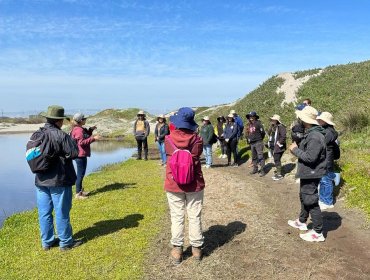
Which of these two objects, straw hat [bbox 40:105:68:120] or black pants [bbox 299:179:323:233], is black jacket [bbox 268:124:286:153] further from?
straw hat [bbox 40:105:68:120]

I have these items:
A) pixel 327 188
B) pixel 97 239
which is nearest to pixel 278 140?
pixel 327 188

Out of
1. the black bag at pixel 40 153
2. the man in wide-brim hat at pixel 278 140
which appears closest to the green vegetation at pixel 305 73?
the man in wide-brim hat at pixel 278 140

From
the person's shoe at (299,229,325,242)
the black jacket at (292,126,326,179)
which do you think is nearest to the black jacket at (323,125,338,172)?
→ the black jacket at (292,126,326,179)

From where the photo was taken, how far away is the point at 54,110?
7887mm

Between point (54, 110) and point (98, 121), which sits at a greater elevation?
point (54, 110)

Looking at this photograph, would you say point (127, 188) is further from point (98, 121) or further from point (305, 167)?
point (98, 121)

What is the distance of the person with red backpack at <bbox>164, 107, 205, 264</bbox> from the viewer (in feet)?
22.4

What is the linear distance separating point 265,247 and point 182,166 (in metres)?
2.84

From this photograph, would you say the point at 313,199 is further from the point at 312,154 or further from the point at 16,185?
the point at 16,185

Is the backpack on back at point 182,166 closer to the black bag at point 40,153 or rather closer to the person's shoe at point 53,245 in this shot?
the black bag at point 40,153

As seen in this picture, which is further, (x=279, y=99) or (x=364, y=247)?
(x=279, y=99)

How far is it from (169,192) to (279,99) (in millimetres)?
28201

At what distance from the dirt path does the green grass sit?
0.48 metres

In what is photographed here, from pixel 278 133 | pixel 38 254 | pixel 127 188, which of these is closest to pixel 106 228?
pixel 38 254
